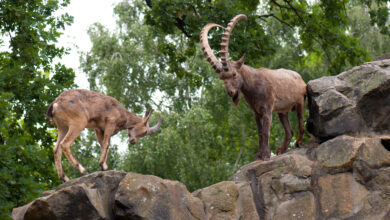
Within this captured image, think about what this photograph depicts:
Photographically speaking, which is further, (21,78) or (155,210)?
(21,78)

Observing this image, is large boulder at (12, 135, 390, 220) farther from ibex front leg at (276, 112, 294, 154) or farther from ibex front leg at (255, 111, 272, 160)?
ibex front leg at (276, 112, 294, 154)

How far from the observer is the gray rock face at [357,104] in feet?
36.4

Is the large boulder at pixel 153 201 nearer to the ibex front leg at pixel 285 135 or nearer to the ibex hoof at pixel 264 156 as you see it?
the ibex hoof at pixel 264 156

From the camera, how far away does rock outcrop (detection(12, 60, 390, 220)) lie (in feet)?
32.1

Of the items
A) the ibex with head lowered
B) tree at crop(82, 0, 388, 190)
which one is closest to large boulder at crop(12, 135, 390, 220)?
the ibex with head lowered

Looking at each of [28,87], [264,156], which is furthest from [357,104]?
[28,87]

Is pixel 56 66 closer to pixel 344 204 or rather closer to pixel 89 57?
pixel 344 204

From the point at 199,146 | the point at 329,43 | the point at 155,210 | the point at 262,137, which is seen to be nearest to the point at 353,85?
the point at 262,137

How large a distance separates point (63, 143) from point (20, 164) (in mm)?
5826

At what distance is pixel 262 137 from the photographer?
11.7 metres

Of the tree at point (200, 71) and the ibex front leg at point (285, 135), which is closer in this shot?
the ibex front leg at point (285, 135)

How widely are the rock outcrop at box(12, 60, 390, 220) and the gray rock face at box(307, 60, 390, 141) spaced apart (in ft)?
0.06

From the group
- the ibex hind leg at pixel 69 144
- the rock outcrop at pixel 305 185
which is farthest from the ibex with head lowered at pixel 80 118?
the rock outcrop at pixel 305 185

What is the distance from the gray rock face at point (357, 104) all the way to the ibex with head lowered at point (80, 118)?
12.4 ft
